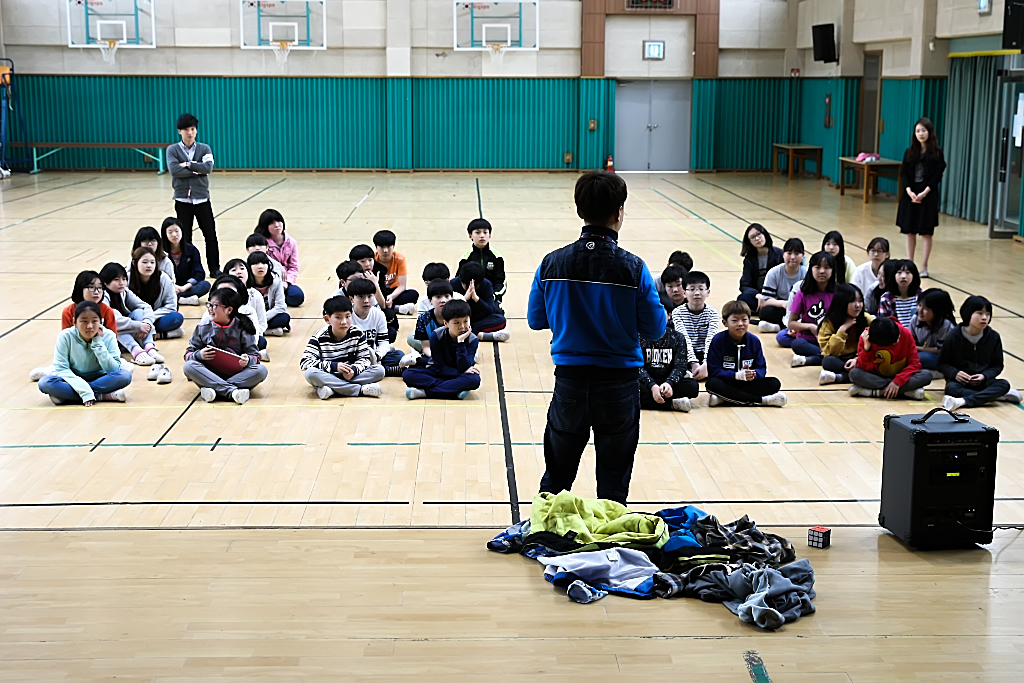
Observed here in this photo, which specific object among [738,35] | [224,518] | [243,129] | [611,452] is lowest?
[224,518]

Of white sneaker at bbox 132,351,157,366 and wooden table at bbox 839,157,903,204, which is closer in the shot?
white sneaker at bbox 132,351,157,366

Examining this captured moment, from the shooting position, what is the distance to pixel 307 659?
3934 mm

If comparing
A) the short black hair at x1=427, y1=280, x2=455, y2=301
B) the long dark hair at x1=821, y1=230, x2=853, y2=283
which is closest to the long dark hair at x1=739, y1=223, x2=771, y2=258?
the long dark hair at x1=821, y1=230, x2=853, y2=283

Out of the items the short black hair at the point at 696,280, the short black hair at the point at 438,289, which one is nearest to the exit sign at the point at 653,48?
the short black hair at the point at 696,280

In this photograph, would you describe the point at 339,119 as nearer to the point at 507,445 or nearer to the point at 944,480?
the point at 507,445

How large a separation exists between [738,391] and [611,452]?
334 centimetres

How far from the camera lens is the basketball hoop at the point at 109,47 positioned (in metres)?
25.1

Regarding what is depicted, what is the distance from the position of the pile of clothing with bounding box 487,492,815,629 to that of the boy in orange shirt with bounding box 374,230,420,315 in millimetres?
5793

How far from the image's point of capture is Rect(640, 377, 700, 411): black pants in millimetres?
7789

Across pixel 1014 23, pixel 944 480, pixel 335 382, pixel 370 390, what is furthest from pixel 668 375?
pixel 1014 23

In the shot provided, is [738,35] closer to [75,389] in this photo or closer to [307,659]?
[75,389]

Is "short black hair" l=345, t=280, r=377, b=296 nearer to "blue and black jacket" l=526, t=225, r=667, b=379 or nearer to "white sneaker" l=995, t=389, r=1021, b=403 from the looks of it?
"blue and black jacket" l=526, t=225, r=667, b=379

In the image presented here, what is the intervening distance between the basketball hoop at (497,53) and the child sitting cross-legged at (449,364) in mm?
18824

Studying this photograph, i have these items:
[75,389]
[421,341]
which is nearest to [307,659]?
[75,389]
